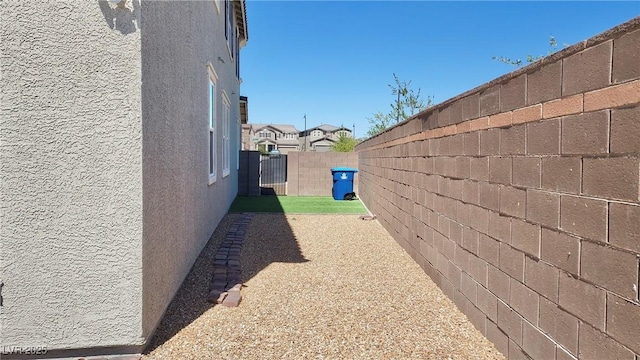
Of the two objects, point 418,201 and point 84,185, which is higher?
point 84,185

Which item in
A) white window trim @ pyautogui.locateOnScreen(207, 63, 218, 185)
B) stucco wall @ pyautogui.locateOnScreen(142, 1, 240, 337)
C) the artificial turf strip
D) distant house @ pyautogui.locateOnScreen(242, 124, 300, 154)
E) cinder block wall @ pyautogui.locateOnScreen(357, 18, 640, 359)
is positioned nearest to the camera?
cinder block wall @ pyautogui.locateOnScreen(357, 18, 640, 359)

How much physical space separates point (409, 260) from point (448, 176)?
206cm

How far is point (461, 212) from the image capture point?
14.0 feet

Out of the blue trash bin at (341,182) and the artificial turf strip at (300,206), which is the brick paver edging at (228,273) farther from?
the blue trash bin at (341,182)

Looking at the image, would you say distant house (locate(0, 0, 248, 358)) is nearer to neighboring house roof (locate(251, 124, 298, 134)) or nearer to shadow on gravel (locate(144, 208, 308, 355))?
shadow on gravel (locate(144, 208, 308, 355))

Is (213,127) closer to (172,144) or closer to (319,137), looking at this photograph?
(172,144)

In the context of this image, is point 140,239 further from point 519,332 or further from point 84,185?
point 519,332

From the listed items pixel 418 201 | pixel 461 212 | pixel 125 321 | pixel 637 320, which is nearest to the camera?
pixel 637 320

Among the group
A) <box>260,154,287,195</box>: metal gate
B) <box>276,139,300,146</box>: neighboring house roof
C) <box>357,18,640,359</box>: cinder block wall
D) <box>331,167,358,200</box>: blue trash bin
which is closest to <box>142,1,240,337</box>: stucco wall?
<box>357,18,640,359</box>: cinder block wall

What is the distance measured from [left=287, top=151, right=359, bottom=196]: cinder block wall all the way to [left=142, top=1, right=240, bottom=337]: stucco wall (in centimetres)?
983

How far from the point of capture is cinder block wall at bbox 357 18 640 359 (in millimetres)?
2039

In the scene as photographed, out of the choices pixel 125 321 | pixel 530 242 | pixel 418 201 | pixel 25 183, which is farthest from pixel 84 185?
pixel 418 201

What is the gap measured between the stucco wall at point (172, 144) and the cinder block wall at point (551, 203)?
2873 mm

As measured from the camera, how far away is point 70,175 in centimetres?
293
